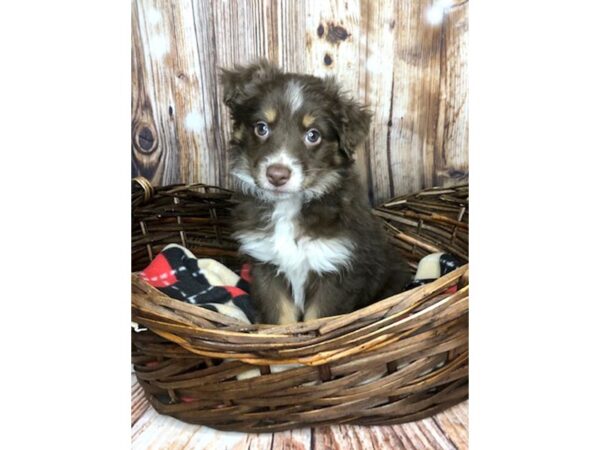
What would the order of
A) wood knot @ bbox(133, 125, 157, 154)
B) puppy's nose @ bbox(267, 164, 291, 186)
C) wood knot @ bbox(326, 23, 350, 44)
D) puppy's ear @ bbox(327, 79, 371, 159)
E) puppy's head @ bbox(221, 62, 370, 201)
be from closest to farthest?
puppy's nose @ bbox(267, 164, 291, 186) < puppy's head @ bbox(221, 62, 370, 201) < puppy's ear @ bbox(327, 79, 371, 159) < wood knot @ bbox(133, 125, 157, 154) < wood knot @ bbox(326, 23, 350, 44)

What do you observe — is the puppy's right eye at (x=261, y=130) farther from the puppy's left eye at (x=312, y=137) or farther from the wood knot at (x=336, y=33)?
the wood knot at (x=336, y=33)

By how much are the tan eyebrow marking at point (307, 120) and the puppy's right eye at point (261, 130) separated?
17cm

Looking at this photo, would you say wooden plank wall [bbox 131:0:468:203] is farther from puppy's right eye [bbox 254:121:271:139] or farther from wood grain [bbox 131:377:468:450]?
wood grain [bbox 131:377:468:450]

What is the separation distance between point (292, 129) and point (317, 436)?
51.9 inches

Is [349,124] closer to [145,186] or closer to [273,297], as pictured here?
[273,297]

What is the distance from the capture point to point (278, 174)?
2.54 meters

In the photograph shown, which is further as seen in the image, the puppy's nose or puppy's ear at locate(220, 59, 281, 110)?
puppy's ear at locate(220, 59, 281, 110)

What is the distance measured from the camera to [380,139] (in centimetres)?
360

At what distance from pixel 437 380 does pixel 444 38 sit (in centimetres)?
181

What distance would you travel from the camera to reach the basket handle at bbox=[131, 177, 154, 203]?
3.20 meters

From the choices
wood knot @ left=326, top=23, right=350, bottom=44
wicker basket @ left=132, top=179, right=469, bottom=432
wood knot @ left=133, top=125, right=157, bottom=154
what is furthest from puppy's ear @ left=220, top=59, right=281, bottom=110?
wicker basket @ left=132, top=179, right=469, bottom=432

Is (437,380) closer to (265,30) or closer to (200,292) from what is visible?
(200,292)

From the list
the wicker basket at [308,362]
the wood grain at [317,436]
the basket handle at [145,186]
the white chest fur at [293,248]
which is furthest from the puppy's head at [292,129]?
the wood grain at [317,436]
